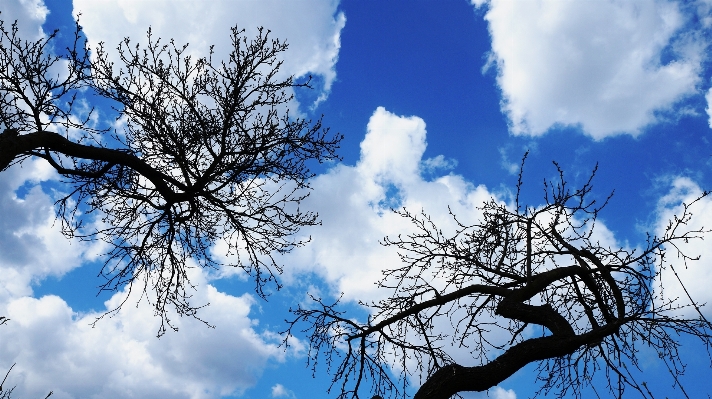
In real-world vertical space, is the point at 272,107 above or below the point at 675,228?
above

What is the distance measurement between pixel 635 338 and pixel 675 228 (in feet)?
4.77

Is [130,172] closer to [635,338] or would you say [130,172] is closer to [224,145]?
[224,145]

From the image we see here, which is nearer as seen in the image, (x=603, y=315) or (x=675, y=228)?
(x=675, y=228)

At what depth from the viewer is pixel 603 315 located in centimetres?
660

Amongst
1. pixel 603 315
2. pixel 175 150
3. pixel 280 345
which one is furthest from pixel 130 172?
pixel 603 315

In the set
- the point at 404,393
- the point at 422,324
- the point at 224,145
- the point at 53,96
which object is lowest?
the point at 404,393

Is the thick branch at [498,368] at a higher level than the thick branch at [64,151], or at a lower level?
lower

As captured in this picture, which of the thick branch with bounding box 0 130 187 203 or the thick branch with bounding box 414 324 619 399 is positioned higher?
the thick branch with bounding box 0 130 187 203

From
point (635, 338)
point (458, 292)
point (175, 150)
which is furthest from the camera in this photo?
point (175, 150)

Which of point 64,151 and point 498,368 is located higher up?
point 64,151

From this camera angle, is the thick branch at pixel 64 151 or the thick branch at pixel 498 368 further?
the thick branch at pixel 64 151

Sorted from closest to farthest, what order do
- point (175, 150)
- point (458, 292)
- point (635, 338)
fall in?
point (458, 292) < point (635, 338) < point (175, 150)

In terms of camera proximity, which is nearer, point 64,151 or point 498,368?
point 498,368

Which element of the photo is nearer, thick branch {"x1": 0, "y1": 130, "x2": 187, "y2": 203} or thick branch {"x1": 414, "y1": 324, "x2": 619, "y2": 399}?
thick branch {"x1": 414, "y1": 324, "x2": 619, "y2": 399}
